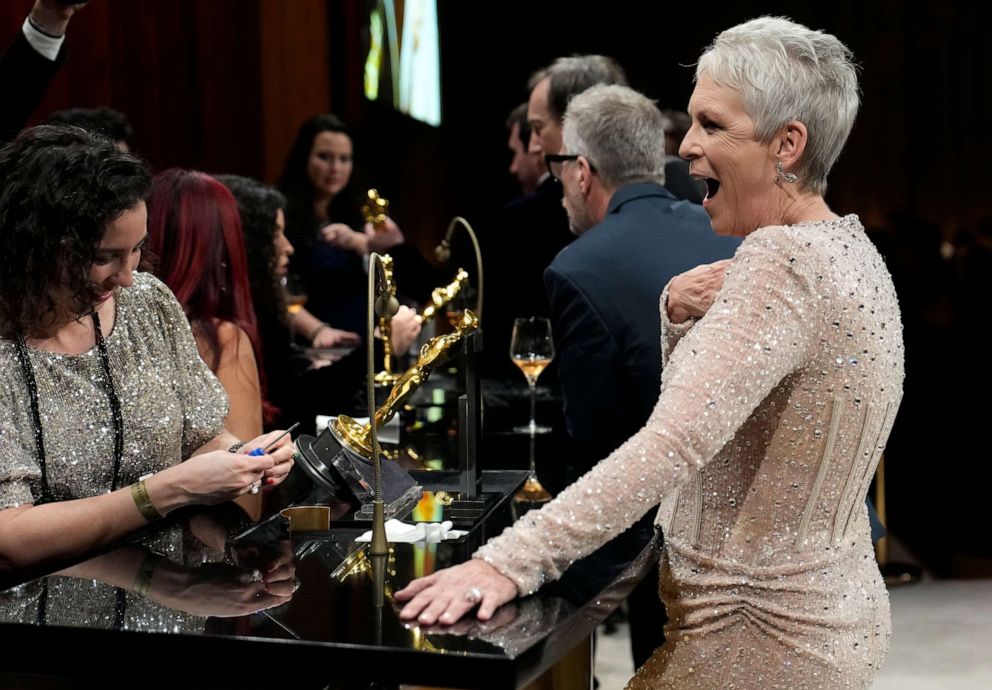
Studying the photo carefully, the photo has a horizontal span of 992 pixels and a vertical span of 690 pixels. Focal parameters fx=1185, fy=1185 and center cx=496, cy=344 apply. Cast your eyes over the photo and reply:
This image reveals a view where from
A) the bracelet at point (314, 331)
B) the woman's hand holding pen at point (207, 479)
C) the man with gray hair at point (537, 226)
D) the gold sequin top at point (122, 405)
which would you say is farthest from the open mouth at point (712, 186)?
the bracelet at point (314, 331)

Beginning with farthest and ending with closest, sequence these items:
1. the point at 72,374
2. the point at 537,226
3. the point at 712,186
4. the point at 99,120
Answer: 1. the point at 99,120
2. the point at 537,226
3. the point at 72,374
4. the point at 712,186

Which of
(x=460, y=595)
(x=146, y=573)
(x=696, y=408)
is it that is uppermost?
(x=696, y=408)

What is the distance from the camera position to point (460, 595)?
4.91 feet

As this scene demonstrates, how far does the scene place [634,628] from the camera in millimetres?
3223

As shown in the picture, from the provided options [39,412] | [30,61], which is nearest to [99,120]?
[30,61]

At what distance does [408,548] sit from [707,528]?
50cm

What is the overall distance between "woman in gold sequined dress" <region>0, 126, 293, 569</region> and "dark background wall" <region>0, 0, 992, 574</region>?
9.54 feet

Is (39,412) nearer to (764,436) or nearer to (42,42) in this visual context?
(764,436)

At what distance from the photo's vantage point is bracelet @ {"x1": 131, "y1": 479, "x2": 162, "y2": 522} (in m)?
2.00

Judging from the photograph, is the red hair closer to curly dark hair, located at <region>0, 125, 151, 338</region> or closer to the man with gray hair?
curly dark hair, located at <region>0, 125, 151, 338</region>

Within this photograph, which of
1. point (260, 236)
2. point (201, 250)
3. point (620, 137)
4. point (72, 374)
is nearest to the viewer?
point (72, 374)

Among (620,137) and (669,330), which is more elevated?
(620,137)

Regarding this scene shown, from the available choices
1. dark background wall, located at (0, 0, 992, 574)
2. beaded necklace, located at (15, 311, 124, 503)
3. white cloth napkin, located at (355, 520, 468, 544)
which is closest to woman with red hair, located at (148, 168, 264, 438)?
beaded necklace, located at (15, 311, 124, 503)

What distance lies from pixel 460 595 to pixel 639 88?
6.17 m
